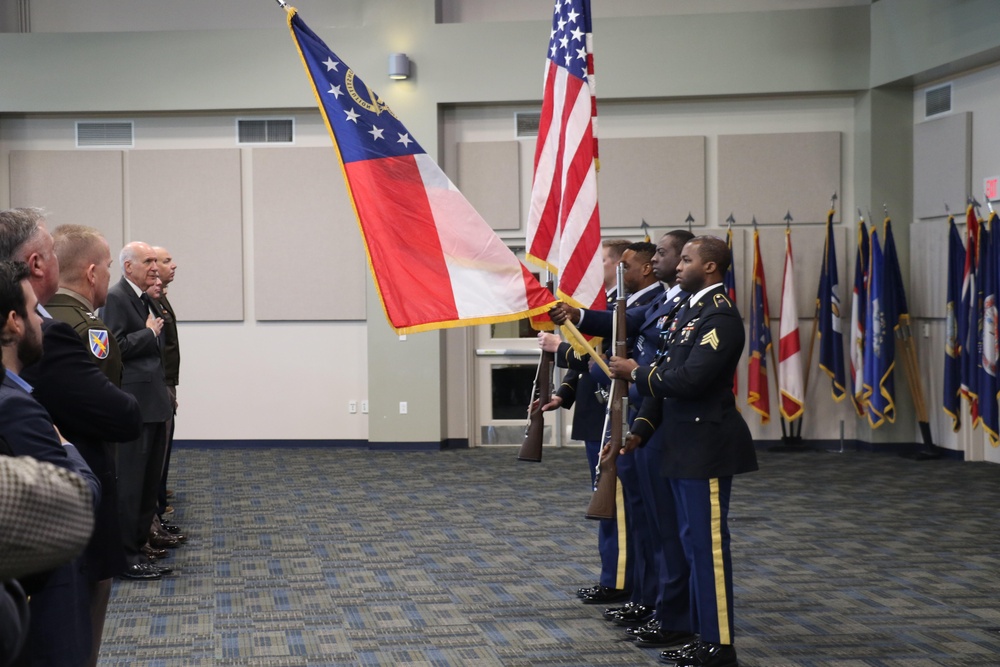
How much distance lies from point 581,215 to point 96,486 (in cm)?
238

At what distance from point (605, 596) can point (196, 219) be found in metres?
6.78

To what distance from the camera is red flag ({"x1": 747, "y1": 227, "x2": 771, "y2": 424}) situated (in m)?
9.36

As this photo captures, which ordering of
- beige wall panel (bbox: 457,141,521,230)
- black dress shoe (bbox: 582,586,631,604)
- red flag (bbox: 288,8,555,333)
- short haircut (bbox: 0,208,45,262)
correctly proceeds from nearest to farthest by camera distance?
1. short haircut (bbox: 0,208,45,262)
2. red flag (bbox: 288,8,555,333)
3. black dress shoe (bbox: 582,586,631,604)
4. beige wall panel (bbox: 457,141,521,230)

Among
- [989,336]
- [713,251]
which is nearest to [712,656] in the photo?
[713,251]

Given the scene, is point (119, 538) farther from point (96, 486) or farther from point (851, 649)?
point (851, 649)

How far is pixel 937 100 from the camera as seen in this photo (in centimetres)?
904

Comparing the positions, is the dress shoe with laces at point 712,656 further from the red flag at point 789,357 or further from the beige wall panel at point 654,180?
the beige wall panel at point 654,180

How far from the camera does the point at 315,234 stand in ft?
32.7

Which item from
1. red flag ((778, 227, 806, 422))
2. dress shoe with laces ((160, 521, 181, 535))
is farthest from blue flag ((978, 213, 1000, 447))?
dress shoe with laces ((160, 521, 181, 535))

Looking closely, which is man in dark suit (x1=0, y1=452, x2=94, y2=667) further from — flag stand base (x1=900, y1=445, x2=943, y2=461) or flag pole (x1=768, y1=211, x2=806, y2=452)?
flag pole (x1=768, y1=211, x2=806, y2=452)

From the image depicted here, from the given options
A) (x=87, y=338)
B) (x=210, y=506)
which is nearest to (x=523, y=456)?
(x=87, y=338)

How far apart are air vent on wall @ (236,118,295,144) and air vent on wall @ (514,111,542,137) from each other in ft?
6.91

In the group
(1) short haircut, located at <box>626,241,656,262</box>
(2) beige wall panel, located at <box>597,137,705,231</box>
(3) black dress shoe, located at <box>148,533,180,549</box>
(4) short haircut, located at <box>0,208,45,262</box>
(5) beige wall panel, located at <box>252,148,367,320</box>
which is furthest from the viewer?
(5) beige wall panel, located at <box>252,148,367,320</box>

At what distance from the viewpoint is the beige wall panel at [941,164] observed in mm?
8539
